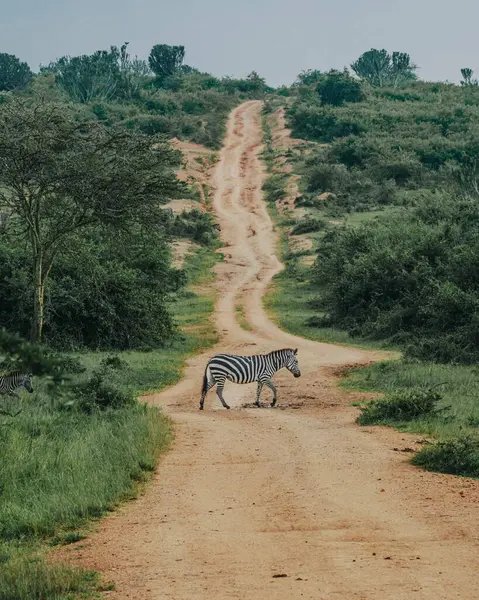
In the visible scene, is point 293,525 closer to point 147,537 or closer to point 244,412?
point 147,537

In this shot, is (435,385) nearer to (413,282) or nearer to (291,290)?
(413,282)

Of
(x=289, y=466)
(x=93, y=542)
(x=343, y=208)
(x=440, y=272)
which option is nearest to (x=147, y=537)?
(x=93, y=542)

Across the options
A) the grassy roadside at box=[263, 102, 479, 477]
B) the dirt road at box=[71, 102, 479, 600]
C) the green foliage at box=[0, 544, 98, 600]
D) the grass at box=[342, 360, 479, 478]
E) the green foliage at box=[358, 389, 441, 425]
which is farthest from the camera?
the green foliage at box=[358, 389, 441, 425]

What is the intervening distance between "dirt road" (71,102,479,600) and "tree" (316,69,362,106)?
299 feet

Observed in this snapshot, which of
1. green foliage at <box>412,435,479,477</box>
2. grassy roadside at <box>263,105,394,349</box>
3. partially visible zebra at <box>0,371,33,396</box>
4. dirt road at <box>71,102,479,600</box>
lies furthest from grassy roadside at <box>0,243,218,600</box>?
grassy roadside at <box>263,105,394,349</box>

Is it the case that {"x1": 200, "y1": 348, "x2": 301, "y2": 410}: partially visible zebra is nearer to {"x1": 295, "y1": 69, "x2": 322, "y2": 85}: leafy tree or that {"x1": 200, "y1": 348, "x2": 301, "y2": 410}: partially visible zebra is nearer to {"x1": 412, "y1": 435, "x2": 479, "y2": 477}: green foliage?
{"x1": 412, "y1": 435, "x2": 479, "y2": 477}: green foliage

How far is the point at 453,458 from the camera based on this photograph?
12016 millimetres

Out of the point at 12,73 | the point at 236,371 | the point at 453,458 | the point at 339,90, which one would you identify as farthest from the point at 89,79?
the point at 453,458

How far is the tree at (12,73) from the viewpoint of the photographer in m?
106

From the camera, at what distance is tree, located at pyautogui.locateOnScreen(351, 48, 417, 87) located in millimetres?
129212

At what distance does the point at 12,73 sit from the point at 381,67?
53.8 metres

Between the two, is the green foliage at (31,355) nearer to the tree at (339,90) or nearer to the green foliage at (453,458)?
the green foliage at (453,458)

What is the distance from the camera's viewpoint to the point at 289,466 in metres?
12.5

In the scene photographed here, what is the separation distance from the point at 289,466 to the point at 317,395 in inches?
339
